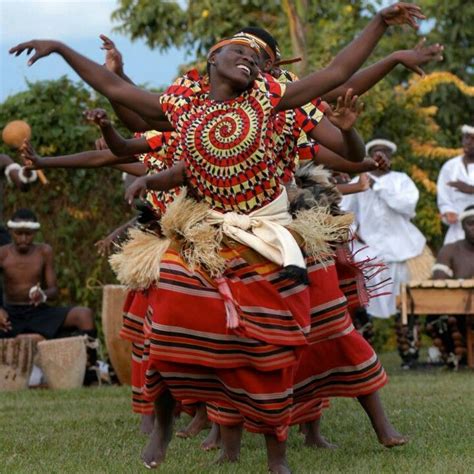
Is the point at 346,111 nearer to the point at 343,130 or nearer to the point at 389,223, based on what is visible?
the point at 343,130

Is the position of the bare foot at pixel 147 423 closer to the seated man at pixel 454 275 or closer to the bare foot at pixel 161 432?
the bare foot at pixel 161 432

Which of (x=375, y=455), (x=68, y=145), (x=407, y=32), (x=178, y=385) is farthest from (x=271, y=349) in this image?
(x=407, y=32)

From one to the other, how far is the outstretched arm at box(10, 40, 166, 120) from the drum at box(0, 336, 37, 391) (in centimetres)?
546

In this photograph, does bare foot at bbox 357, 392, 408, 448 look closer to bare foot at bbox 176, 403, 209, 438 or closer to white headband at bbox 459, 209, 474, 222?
bare foot at bbox 176, 403, 209, 438

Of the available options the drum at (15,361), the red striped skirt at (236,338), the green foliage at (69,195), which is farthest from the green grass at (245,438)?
the green foliage at (69,195)

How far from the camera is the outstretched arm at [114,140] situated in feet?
20.3

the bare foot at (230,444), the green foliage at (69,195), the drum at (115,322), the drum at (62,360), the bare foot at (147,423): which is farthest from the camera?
the green foliage at (69,195)

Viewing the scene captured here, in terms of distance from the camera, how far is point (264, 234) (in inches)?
244

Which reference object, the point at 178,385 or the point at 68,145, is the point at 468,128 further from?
the point at 178,385

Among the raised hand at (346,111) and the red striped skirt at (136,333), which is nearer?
the raised hand at (346,111)

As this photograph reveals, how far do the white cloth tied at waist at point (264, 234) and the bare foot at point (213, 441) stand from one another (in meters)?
1.56

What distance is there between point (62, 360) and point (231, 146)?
5.73 m

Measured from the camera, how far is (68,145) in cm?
1360

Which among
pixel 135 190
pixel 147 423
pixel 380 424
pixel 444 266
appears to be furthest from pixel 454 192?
pixel 135 190
